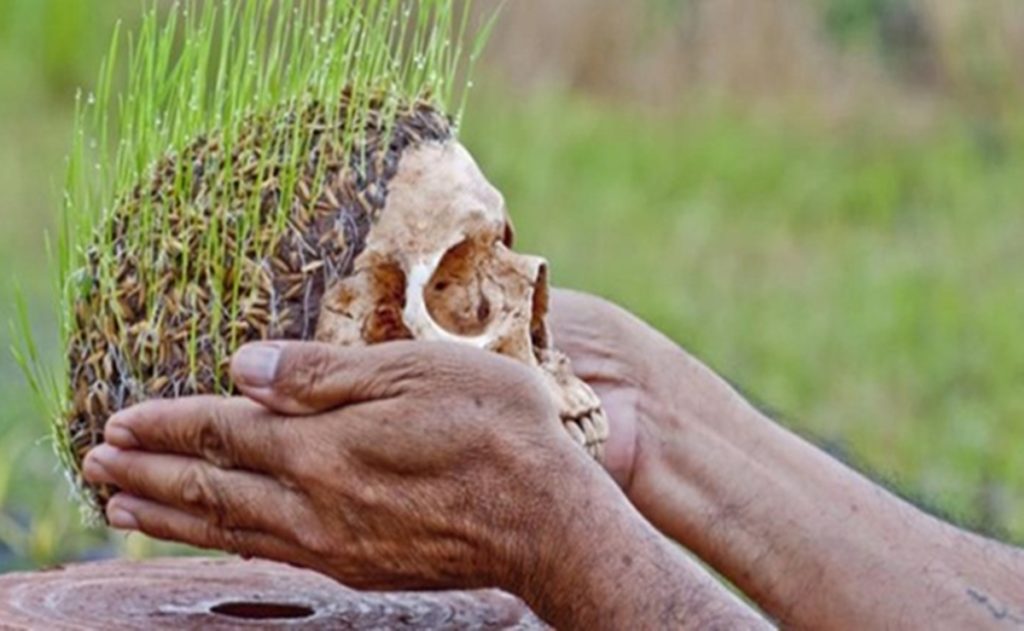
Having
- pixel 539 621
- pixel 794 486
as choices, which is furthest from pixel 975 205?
pixel 539 621

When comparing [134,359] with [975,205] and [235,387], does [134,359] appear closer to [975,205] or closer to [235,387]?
[235,387]

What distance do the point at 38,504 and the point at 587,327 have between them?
8.11ft

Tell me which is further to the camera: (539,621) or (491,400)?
(539,621)

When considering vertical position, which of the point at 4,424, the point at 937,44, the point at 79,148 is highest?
the point at 79,148

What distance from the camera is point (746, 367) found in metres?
7.34

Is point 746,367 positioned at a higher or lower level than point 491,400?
lower

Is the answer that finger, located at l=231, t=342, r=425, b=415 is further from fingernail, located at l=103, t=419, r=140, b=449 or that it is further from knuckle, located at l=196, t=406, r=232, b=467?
fingernail, located at l=103, t=419, r=140, b=449

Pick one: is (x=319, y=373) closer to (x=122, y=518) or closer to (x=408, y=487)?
(x=408, y=487)

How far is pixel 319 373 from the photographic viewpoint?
2521 millimetres

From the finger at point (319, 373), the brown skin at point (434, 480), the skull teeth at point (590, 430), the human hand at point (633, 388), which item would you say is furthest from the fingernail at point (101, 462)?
the human hand at point (633, 388)

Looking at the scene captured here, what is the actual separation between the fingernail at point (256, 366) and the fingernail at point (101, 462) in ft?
0.74

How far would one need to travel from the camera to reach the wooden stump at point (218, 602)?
2.76m

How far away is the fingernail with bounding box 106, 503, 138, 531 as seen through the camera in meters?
2.66

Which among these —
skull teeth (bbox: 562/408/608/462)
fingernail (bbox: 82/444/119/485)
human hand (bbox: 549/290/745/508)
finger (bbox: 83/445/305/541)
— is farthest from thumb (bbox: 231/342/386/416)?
human hand (bbox: 549/290/745/508)
